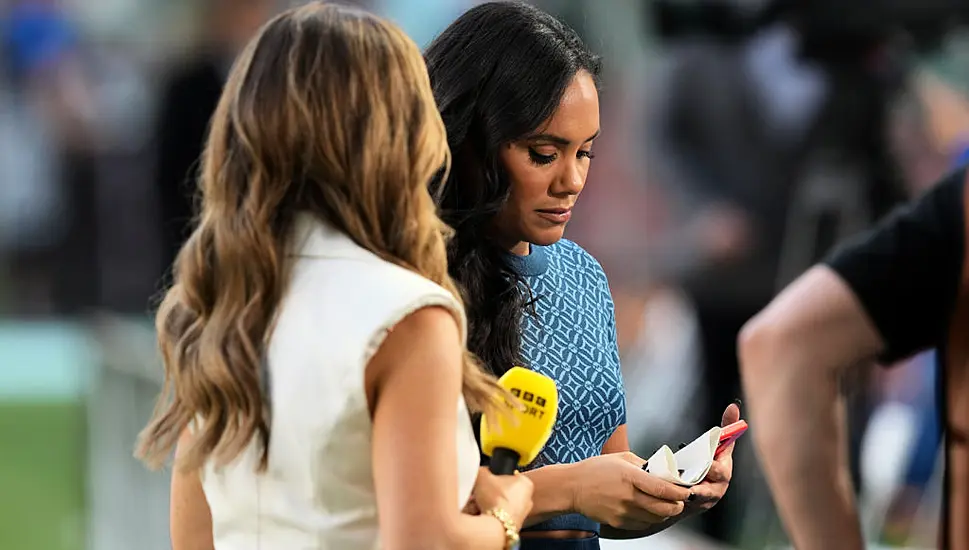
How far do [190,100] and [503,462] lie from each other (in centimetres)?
470

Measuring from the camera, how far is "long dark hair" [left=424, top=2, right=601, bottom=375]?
6.11ft

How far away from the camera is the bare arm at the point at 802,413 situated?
2.34 m

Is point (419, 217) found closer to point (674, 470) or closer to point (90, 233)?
point (674, 470)

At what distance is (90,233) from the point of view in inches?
260

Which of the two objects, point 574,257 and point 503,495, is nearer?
point 503,495

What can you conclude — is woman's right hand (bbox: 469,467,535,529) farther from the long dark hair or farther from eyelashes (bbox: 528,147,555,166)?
eyelashes (bbox: 528,147,555,166)

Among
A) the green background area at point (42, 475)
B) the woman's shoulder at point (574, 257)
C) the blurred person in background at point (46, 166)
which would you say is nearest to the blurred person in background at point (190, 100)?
the blurred person in background at point (46, 166)

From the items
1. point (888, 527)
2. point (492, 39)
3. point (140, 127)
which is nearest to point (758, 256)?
point (888, 527)

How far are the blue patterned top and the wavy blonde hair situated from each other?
20 cm

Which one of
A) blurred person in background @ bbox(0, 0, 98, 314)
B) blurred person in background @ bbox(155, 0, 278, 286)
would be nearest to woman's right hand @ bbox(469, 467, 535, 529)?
blurred person in background @ bbox(155, 0, 278, 286)

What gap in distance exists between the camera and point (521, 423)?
68.0 inches

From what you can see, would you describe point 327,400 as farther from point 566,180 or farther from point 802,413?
point 802,413

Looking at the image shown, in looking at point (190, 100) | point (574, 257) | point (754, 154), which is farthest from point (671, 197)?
point (574, 257)

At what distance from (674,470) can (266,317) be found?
494 millimetres
